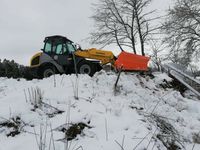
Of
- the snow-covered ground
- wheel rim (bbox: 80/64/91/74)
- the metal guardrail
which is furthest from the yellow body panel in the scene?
the snow-covered ground

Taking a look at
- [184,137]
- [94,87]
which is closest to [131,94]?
[94,87]

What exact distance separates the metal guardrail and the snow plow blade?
1572 mm

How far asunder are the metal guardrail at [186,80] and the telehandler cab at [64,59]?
166 inches

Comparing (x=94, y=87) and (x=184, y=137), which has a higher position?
(x=94, y=87)

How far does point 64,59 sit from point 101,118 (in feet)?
35.5

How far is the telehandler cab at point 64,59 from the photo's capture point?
16078 millimetres

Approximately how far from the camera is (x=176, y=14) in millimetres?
25562

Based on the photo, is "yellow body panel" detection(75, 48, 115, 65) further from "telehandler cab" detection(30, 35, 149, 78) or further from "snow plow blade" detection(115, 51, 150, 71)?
"snow plow blade" detection(115, 51, 150, 71)

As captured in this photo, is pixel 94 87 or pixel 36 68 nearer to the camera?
pixel 94 87

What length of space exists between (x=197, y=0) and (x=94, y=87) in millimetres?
18648

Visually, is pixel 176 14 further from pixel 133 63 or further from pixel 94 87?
pixel 94 87

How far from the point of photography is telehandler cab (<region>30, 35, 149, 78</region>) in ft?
52.7

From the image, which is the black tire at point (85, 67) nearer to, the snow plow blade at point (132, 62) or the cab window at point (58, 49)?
the cab window at point (58, 49)

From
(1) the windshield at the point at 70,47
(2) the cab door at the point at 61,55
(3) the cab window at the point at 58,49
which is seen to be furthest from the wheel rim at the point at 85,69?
(3) the cab window at the point at 58,49
